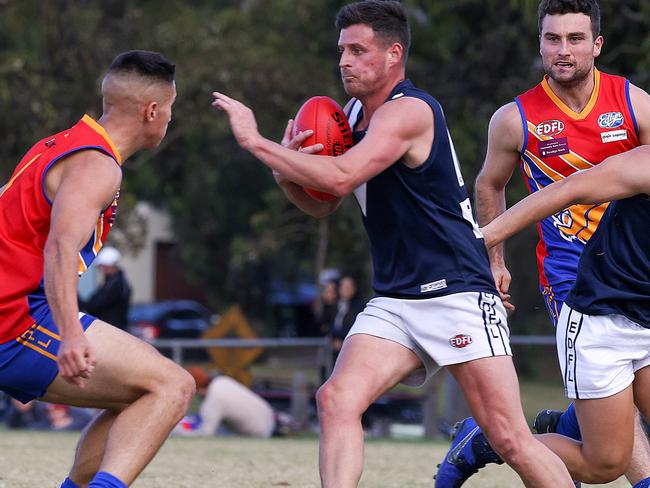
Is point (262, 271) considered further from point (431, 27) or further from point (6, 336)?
point (6, 336)

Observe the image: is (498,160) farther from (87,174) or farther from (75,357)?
(75,357)

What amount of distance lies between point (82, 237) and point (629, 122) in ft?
9.55

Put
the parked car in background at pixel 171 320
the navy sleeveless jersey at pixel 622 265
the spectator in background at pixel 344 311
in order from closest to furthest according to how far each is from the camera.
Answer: the navy sleeveless jersey at pixel 622 265, the spectator in background at pixel 344 311, the parked car in background at pixel 171 320

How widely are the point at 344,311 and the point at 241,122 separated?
9.19 meters

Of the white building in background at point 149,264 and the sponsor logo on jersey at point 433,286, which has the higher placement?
the sponsor logo on jersey at point 433,286

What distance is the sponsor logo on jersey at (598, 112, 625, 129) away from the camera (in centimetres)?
620

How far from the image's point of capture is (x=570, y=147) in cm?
625

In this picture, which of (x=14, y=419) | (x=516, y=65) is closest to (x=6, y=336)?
(x=14, y=419)

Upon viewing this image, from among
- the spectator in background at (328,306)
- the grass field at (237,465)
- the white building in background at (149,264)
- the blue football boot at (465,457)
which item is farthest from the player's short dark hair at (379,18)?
the white building in background at (149,264)

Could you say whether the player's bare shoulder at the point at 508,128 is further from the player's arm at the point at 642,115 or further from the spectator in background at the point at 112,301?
the spectator in background at the point at 112,301

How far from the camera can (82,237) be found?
4820 millimetres

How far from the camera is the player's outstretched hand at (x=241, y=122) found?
507 cm

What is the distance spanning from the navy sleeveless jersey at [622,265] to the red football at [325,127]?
1.26 metres

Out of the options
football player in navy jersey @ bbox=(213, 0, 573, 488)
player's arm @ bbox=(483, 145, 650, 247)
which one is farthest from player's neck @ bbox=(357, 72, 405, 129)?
player's arm @ bbox=(483, 145, 650, 247)
